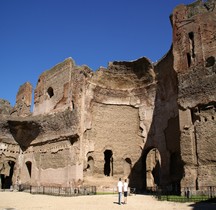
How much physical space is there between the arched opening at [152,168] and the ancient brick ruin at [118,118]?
0.09 m

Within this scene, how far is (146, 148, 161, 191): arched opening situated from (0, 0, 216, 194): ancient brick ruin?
0.09m

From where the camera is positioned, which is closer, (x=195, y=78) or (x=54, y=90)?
(x=195, y=78)

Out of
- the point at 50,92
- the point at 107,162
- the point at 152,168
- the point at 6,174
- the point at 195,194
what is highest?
the point at 50,92

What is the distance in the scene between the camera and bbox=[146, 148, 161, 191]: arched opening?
2408cm

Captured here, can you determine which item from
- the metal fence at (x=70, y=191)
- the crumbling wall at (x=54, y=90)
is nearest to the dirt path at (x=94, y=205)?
the metal fence at (x=70, y=191)

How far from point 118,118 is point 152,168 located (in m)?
5.80

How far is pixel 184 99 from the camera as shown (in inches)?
583

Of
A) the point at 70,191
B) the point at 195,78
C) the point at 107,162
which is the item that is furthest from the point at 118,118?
the point at 195,78

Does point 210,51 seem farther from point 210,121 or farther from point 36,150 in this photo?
point 36,150

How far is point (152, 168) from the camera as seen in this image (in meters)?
24.4

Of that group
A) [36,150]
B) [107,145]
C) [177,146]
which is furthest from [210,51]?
[36,150]

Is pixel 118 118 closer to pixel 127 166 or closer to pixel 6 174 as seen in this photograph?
pixel 127 166

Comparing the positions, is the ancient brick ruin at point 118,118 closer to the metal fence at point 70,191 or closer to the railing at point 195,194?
the metal fence at point 70,191

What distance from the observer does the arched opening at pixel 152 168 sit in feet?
79.0
